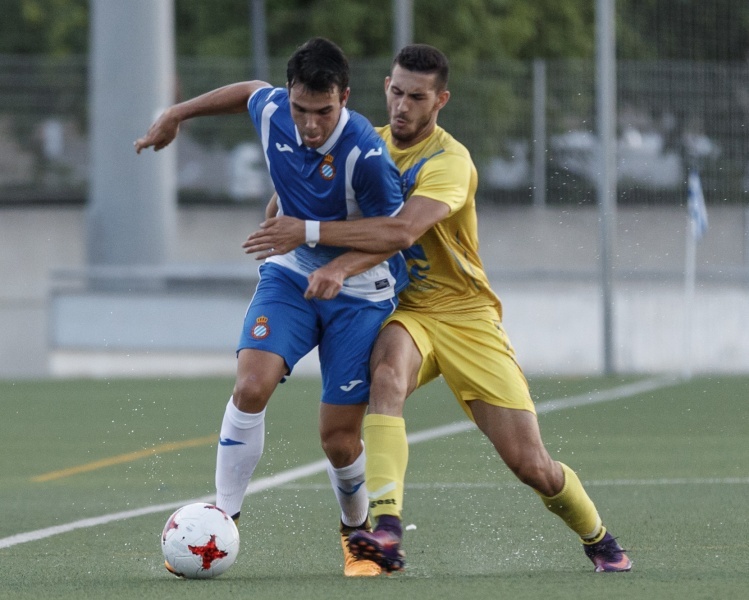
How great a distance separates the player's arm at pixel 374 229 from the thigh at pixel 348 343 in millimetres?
352

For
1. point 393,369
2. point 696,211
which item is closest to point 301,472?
point 393,369

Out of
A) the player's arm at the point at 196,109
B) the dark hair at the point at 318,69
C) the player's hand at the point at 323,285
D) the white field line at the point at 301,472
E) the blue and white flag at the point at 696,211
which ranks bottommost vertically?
the white field line at the point at 301,472

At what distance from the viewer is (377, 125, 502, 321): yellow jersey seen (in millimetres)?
6125

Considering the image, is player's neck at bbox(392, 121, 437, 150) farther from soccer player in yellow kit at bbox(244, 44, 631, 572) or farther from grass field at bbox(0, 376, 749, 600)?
grass field at bbox(0, 376, 749, 600)

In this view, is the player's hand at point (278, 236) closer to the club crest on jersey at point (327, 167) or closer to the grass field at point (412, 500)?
the club crest on jersey at point (327, 167)

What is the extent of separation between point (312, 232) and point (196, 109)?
42.0 inches

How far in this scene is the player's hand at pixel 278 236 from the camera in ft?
18.5

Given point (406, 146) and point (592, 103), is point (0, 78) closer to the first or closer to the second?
point (592, 103)

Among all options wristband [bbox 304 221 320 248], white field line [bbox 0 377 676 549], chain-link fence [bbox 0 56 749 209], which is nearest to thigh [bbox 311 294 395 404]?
wristband [bbox 304 221 320 248]

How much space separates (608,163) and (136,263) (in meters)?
6.09

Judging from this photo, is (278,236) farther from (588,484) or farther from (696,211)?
(696,211)

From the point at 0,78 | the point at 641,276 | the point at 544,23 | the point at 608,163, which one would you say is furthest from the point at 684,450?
the point at 544,23

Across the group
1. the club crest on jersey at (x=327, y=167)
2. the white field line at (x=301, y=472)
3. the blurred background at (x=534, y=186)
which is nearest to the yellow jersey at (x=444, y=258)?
the club crest on jersey at (x=327, y=167)

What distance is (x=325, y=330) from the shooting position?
20.1ft
